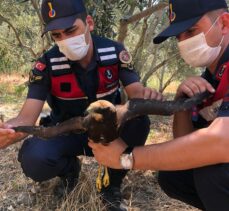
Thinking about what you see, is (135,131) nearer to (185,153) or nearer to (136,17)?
(185,153)

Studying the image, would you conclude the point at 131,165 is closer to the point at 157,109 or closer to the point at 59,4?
the point at 157,109

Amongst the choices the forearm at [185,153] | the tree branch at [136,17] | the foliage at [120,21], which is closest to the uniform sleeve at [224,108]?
the forearm at [185,153]

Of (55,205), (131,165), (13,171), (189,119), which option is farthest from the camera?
(13,171)

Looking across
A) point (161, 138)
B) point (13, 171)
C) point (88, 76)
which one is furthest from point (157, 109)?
point (161, 138)

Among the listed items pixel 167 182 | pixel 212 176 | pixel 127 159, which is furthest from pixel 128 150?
pixel 167 182

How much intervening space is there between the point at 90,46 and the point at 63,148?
67cm

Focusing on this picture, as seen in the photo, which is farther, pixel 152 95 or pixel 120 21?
pixel 120 21

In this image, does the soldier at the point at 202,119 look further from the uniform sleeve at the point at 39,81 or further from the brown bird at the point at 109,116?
the uniform sleeve at the point at 39,81

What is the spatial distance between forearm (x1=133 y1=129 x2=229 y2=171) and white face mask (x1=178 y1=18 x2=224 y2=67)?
0.46m

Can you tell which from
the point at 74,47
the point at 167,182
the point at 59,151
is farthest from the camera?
the point at 59,151

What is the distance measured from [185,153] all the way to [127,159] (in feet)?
0.93

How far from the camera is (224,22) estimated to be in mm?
2201

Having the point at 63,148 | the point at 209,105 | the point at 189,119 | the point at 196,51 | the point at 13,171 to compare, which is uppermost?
the point at 196,51

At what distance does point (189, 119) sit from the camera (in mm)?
2459
